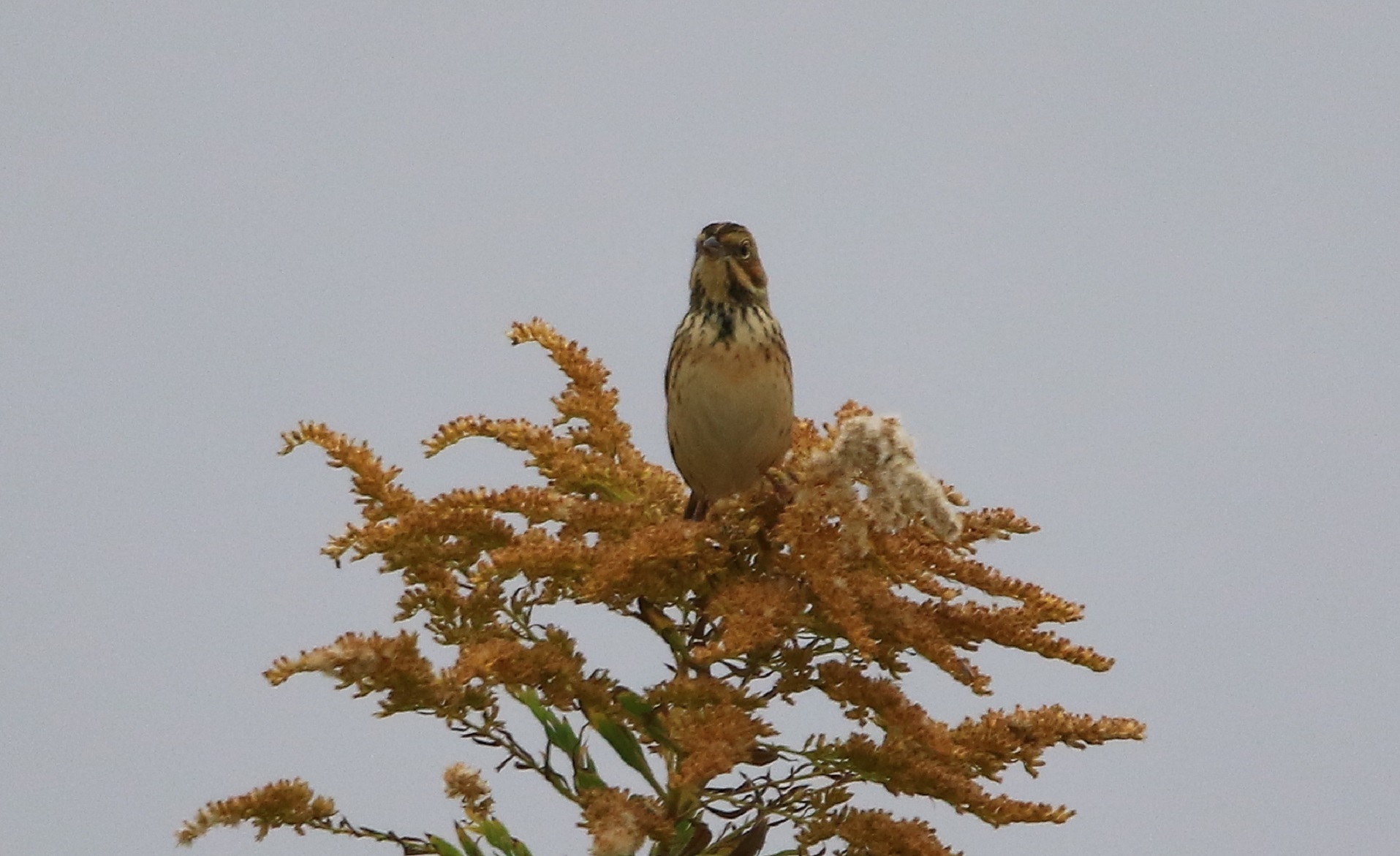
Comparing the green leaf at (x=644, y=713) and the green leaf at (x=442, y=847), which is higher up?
the green leaf at (x=644, y=713)

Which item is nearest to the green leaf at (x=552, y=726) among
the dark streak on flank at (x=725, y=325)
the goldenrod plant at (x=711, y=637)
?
the goldenrod plant at (x=711, y=637)

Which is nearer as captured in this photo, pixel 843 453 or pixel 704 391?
pixel 843 453

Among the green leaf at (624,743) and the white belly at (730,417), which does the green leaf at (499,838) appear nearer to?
the green leaf at (624,743)

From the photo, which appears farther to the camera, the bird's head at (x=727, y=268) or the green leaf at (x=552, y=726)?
the bird's head at (x=727, y=268)

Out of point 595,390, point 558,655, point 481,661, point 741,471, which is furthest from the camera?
point 741,471

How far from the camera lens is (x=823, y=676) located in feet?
5.97

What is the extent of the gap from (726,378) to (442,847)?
763 mm

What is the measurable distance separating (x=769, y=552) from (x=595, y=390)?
0.33 meters

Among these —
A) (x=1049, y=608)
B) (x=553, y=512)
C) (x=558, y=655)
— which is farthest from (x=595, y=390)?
(x=1049, y=608)

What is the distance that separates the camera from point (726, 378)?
7.63 ft

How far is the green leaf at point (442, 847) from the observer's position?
73.6 inches

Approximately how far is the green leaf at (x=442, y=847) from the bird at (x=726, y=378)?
0.62 m

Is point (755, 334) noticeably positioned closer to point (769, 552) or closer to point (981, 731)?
point (769, 552)

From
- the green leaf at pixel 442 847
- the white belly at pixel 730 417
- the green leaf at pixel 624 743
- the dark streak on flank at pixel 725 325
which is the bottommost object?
the green leaf at pixel 442 847
